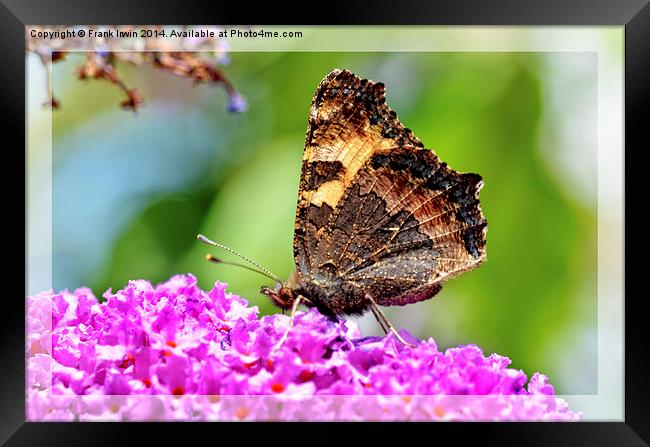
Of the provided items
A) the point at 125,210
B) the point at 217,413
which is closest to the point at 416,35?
the point at 217,413

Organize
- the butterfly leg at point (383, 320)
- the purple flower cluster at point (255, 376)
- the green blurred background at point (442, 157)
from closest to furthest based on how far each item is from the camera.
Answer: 1. the purple flower cluster at point (255, 376)
2. the butterfly leg at point (383, 320)
3. the green blurred background at point (442, 157)

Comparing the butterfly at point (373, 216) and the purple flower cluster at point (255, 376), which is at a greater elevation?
the butterfly at point (373, 216)

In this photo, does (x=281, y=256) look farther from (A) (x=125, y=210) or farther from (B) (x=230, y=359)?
(B) (x=230, y=359)

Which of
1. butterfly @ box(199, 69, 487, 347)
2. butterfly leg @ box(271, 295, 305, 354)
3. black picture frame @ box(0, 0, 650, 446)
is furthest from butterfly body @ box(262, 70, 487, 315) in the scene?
black picture frame @ box(0, 0, 650, 446)

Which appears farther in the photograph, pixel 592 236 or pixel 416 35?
pixel 592 236
